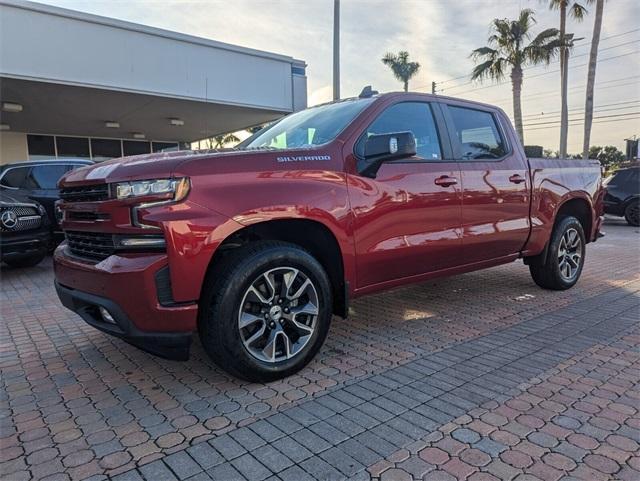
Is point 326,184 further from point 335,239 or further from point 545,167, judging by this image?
point 545,167

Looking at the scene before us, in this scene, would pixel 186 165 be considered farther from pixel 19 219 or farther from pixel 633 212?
pixel 633 212

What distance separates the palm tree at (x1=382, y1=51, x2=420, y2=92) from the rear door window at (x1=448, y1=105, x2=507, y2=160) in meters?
38.8

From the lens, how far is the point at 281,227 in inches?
131

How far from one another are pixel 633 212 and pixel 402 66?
31.4 meters

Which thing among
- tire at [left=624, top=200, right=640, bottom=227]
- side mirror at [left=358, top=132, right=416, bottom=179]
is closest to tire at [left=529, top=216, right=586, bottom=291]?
side mirror at [left=358, top=132, right=416, bottom=179]

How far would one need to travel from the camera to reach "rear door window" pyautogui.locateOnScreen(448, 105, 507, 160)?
14.5 feet

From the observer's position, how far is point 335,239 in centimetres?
338

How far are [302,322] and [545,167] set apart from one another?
347cm

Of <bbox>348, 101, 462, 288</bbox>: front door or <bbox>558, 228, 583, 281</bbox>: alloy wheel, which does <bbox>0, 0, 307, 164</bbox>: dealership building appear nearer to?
<bbox>348, 101, 462, 288</bbox>: front door

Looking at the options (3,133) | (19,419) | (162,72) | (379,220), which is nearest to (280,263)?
(379,220)

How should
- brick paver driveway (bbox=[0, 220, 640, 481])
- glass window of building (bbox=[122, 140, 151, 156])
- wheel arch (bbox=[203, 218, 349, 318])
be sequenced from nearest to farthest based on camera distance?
brick paver driveway (bbox=[0, 220, 640, 481]) < wheel arch (bbox=[203, 218, 349, 318]) < glass window of building (bbox=[122, 140, 151, 156])

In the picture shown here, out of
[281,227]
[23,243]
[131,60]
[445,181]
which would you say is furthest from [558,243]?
[131,60]

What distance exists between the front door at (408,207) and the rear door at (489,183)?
0.17 meters

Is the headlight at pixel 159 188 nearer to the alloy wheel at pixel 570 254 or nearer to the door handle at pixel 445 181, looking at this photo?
the door handle at pixel 445 181
